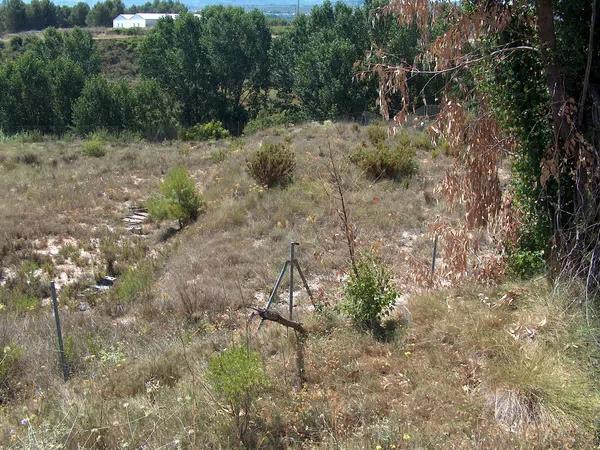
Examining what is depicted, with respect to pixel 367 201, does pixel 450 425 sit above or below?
above

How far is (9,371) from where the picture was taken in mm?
4742

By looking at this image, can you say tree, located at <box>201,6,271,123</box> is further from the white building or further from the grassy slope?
the white building

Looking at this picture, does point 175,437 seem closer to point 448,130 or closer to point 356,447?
point 356,447

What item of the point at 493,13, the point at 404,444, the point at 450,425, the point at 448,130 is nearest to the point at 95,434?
the point at 404,444

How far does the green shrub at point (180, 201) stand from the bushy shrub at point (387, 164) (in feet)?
12.9

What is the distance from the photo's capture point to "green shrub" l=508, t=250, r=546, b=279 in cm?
503

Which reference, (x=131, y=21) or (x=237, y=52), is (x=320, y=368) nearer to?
(x=237, y=52)

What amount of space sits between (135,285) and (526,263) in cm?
562

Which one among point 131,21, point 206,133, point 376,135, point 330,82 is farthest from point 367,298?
point 131,21

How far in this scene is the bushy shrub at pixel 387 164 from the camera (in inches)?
501

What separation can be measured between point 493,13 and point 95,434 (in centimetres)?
428

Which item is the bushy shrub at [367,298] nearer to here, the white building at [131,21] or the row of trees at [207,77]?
the row of trees at [207,77]

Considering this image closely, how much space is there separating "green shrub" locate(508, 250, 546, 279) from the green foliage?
492 cm

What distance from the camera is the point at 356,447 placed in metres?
3.19
